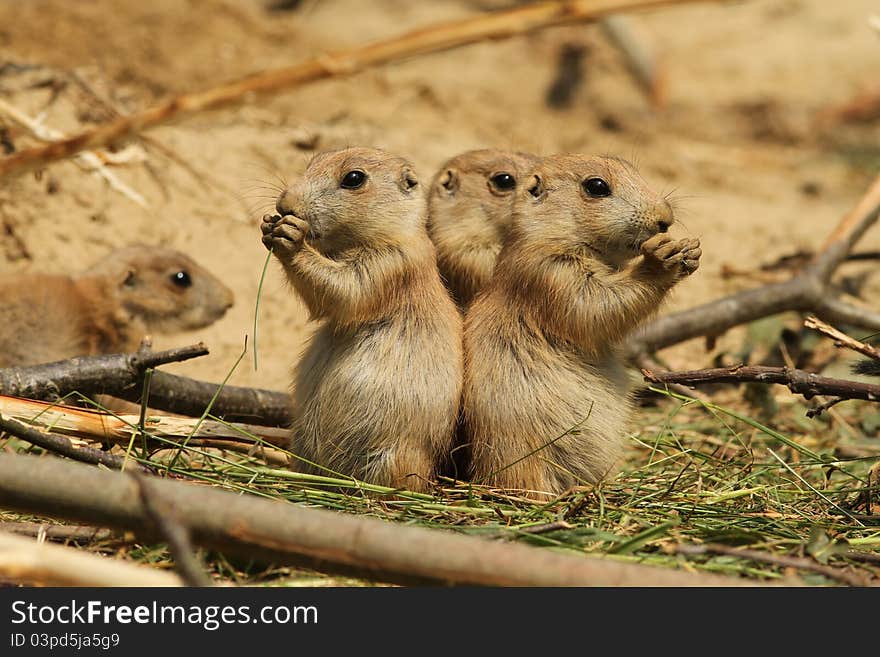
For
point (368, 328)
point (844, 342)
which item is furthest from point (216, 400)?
point (844, 342)

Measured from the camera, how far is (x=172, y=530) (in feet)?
11.0

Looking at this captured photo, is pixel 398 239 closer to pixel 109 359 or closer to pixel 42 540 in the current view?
pixel 109 359

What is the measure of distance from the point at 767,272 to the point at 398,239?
448cm

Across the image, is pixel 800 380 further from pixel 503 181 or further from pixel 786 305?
pixel 786 305

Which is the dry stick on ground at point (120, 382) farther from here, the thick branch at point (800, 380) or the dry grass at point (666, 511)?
the thick branch at point (800, 380)

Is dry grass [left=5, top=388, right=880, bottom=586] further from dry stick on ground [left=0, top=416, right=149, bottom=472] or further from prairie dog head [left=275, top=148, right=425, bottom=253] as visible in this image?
prairie dog head [left=275, top=148, right=425, bottom=253]

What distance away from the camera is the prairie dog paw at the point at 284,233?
16.8 feet

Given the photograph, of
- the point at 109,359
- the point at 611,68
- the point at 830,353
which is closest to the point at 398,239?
the point at 109,359

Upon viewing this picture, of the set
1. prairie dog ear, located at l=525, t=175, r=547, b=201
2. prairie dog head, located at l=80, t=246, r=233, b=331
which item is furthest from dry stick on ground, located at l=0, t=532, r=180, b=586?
prairie dog head, located at l=80, t=246, r=233, b=331

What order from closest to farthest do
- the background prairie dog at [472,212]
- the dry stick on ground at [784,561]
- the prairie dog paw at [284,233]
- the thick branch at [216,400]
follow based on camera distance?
the dry stick on ground at [784,561] → the prairie dog paw at [284,233] → the thick branch at [216,400] → the background prairie dog at [472,212]

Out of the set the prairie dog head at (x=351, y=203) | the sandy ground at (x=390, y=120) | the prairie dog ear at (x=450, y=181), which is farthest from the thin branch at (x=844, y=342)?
the sandy ground at (x=390, y=120)

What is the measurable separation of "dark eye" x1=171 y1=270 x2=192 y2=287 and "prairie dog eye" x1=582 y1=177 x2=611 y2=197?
3450mm

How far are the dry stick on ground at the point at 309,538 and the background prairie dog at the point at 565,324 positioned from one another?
66.8 inches

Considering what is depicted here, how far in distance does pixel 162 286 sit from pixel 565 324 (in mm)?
3584
